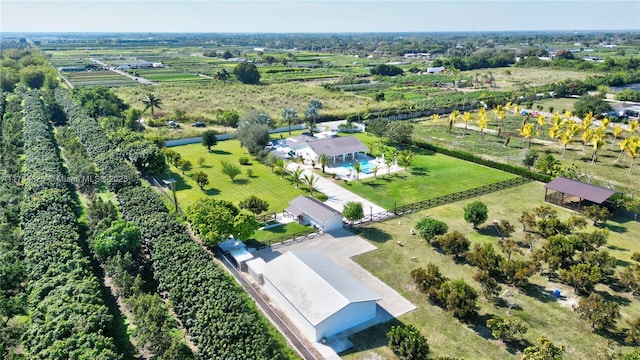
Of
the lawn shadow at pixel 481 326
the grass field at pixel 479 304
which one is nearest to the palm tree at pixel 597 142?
the grass field at pixel 479 304

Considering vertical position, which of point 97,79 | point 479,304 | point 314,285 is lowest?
point 479,304

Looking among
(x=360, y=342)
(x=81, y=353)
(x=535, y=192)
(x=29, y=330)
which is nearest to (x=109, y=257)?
(x=29, y=330)

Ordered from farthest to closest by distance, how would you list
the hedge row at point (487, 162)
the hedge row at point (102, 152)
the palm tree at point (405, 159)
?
the palm tree at point (405, 159), the hedge row at point (487, 162), the hedge row at point (102, 152)

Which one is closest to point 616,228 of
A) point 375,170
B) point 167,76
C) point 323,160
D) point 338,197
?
point 375,170

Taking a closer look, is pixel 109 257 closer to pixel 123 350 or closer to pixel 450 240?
pixel 123 350

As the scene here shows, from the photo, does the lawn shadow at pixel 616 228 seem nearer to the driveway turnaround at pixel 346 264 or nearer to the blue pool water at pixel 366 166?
the driveway turnaround at pixel 346 264

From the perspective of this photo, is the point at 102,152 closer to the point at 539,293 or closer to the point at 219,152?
the point at 219,152
